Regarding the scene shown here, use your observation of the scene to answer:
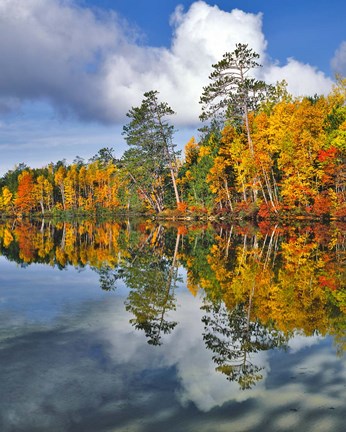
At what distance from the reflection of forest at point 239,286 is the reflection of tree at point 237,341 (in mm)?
14

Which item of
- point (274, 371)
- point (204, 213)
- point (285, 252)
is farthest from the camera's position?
point (204, 213)

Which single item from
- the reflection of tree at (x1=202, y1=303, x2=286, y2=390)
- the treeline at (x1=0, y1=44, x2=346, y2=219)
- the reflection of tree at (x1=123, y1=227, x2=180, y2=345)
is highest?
the treeline at (x1=0, y1=44, x2=346, y2=219)

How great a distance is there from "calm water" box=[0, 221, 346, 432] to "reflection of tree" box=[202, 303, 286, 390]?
2 cm

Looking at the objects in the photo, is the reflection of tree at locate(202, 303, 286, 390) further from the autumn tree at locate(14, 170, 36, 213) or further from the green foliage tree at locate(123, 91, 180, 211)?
the autumn tree at locate(14, 170, 36, 213)

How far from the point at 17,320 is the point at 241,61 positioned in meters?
38.3

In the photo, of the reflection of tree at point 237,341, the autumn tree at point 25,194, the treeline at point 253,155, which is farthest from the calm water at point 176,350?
the autumn tree at point 25,194

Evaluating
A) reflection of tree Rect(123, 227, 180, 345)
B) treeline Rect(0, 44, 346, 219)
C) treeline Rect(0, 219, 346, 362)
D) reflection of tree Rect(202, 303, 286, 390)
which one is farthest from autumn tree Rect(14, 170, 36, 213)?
reflection of tree Rect(202, 303, 286, 390)

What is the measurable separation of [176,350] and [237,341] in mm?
1154

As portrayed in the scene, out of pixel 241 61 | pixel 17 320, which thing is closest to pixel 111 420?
pixel 17 320

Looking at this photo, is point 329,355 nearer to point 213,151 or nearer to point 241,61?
point 241,61

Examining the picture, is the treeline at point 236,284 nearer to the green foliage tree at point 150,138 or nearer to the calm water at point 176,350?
the calm water at point 176,350

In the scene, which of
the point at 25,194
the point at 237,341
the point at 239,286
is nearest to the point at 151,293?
the point at 239,286

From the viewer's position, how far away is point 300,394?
17.4ft

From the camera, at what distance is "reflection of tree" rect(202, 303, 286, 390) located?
20.0ft
